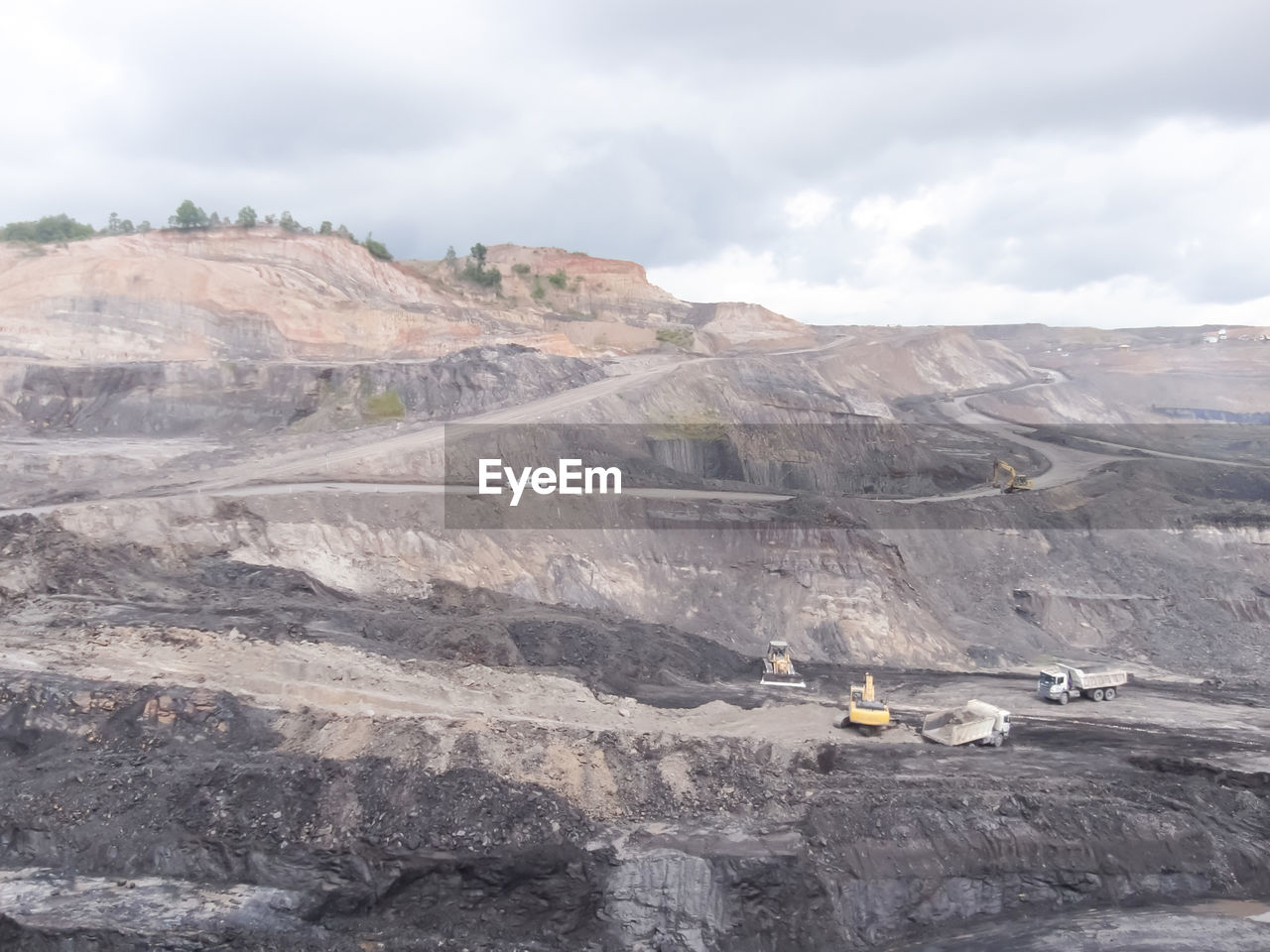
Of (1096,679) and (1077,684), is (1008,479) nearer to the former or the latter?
(1096,679)

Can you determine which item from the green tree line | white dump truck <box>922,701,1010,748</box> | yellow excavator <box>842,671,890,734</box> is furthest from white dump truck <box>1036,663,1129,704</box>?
the green tree line

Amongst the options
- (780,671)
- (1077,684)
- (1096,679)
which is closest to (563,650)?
(780,671)

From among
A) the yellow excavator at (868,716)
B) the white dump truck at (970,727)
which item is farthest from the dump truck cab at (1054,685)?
the yellow excavator at (868,716)

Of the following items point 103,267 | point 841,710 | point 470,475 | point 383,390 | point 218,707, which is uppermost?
point 103,267

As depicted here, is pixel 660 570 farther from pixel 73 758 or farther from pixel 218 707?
pixel 73 758

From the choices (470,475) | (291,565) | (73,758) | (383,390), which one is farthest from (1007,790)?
(383,390)

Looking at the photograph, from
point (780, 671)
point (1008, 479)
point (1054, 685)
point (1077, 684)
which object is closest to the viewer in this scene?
point (1054, 685)
